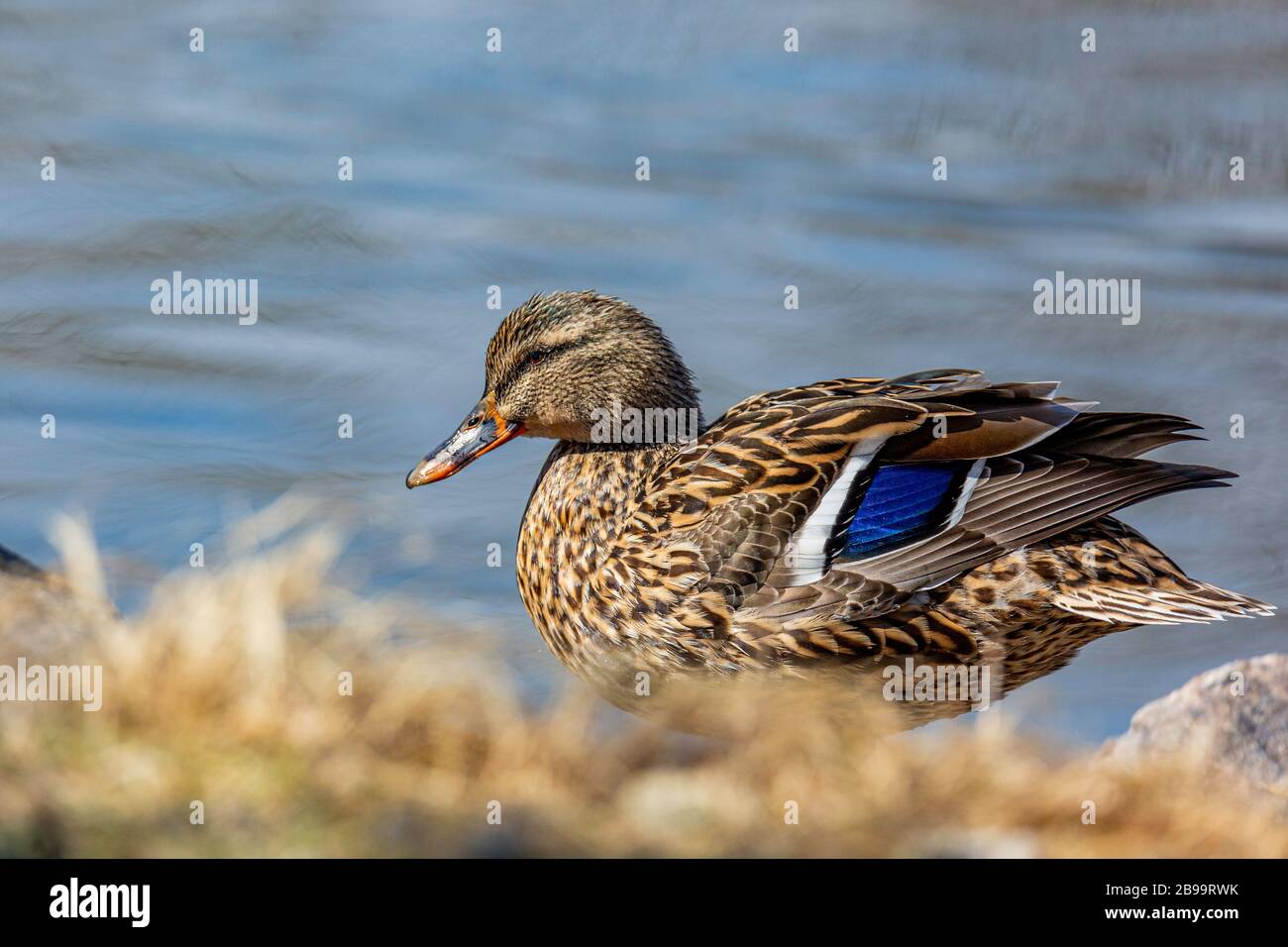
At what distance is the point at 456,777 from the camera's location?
10.0 feet

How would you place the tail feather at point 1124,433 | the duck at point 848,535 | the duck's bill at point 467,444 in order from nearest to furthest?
the duck at point 848,535 < the tail feather at point 1124,433 < the duck's bill at point 467,444

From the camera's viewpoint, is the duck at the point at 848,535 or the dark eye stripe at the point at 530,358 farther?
the dark eye stripe at the point at 530,358

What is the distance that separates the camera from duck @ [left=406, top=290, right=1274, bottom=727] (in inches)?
149

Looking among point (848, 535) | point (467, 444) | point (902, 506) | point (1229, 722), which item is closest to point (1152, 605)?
point (1229, 722)

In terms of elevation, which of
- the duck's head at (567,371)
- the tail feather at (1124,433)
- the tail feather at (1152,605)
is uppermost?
the duck's head at (567,371)

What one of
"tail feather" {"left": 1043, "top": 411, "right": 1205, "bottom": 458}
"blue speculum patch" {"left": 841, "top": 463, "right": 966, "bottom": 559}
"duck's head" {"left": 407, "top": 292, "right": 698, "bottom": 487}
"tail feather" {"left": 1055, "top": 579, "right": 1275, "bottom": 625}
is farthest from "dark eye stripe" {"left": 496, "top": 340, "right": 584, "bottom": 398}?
"tail feather" {"left": 1055, "top": 579, "right": 1275, "bottom": 625}

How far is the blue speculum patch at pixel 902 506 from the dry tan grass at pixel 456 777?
53cm

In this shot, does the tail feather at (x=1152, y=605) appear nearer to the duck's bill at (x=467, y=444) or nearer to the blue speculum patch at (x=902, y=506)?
the blue speculum patch at (x=902, y=506)

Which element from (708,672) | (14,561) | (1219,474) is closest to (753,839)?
(708,672)

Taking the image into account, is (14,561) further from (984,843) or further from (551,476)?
(984,843)

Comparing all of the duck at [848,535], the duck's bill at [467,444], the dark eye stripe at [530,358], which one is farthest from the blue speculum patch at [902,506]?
the duck's bill at [467,444]

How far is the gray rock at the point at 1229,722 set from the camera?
12.6 feet

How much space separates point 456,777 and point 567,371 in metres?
1.50
